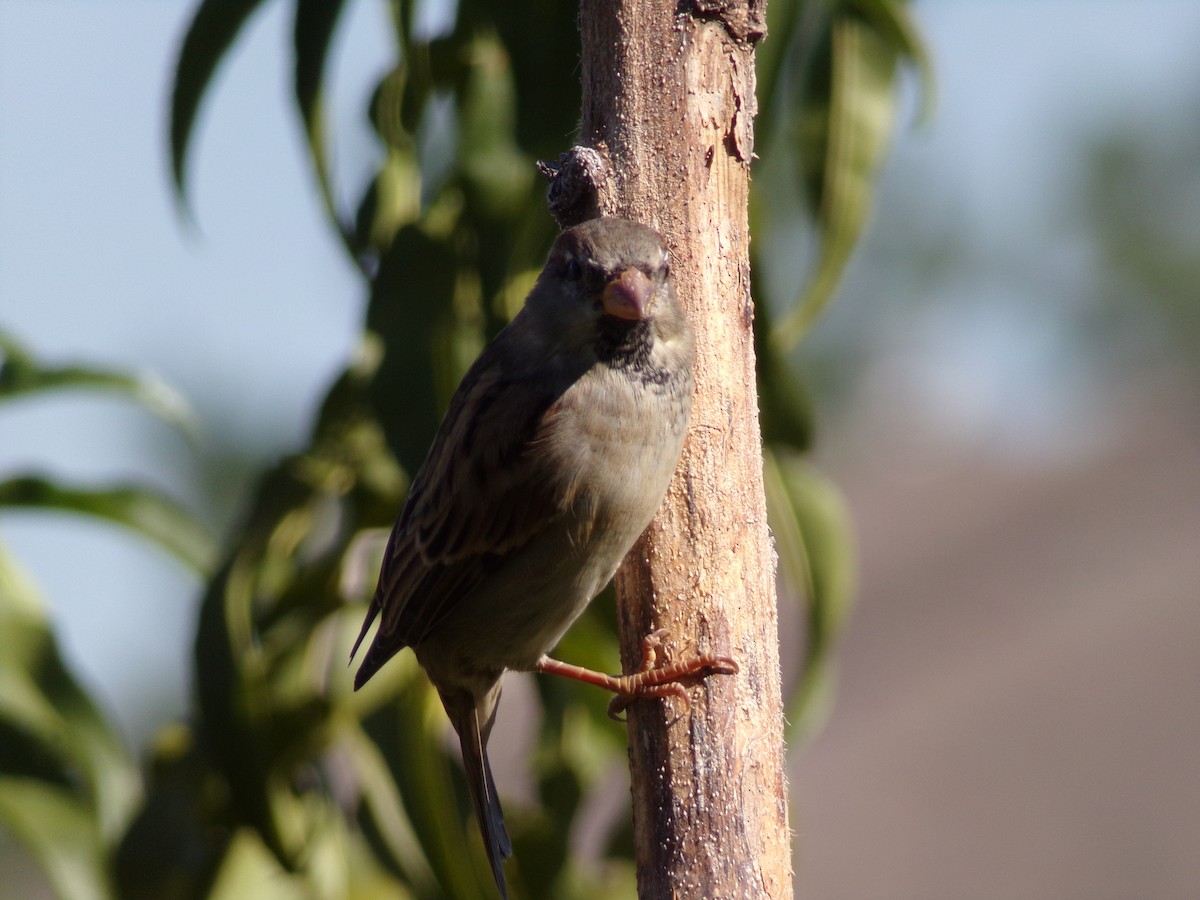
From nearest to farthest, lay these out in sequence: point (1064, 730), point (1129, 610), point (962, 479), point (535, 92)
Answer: point (535, 92) → point (1064, 730) → point (1129, 610) → point (962, 479)

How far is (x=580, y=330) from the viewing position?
2828 mm

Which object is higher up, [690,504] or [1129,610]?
[1129,610]

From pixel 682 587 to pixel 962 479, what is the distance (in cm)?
1969

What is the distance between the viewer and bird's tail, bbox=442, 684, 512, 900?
10.1 feet

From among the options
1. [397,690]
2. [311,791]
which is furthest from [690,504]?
[311,791]

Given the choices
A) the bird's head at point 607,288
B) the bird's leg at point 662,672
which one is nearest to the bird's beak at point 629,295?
the bird's head at point 607,288

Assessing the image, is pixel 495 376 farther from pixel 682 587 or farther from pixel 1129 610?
pixel 1129 610

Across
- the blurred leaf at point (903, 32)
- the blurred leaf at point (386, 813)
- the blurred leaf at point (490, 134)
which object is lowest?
the blurred leaf at point (386, 813)

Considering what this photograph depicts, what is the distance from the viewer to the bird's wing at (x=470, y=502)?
288cm

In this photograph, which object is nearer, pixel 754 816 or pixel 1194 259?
pixel 754 816

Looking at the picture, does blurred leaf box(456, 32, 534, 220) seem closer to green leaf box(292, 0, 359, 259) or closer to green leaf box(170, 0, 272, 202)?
green leaf box(292, 0, 359, 259)

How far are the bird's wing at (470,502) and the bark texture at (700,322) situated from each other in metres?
0.41

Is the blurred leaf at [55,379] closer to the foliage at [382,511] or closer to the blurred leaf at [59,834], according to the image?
the foliage at [382,511]

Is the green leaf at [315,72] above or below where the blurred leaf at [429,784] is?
above
